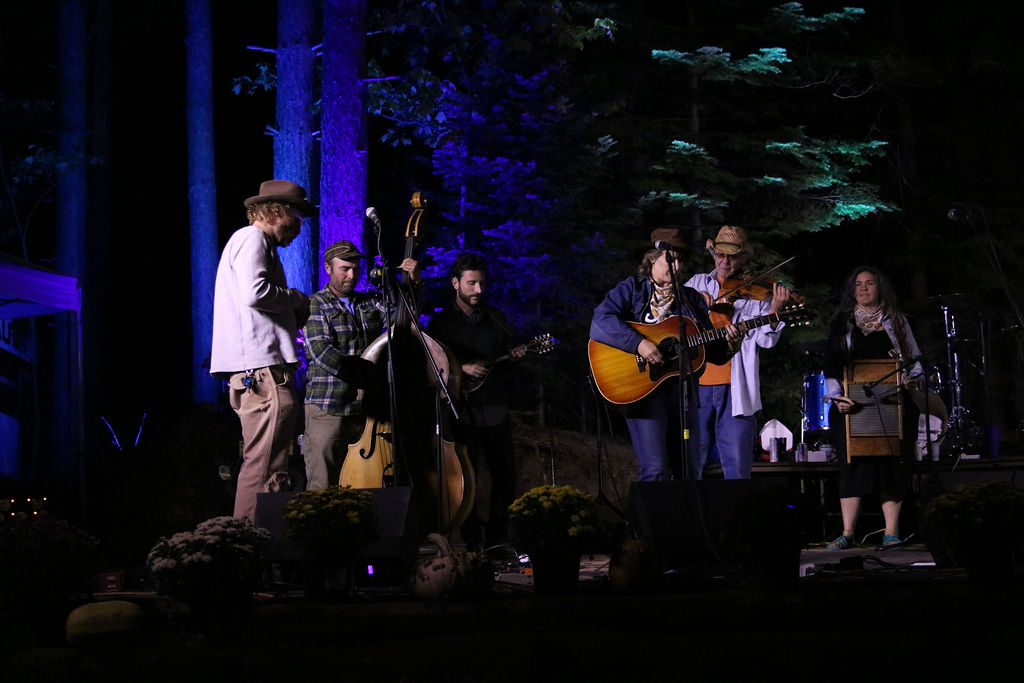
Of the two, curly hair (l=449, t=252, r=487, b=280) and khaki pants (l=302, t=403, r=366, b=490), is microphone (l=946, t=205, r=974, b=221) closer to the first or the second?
curly hair (l=449, t=252, r=487, b=280)

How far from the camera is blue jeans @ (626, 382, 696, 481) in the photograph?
692 centimetres

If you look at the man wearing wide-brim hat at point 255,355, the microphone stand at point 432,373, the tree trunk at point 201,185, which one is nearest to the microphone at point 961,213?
the microphone stand at point 432,373

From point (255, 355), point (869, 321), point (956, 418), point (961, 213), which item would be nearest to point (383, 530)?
point (255, 355)

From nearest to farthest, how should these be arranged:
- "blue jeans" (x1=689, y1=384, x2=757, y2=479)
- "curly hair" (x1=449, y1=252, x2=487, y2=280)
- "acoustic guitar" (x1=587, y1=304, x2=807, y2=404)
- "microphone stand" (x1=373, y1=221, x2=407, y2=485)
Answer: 1. "microphone stand" (x1=373, y1=221, x2=407, y2=485)
2. "acoustic guitar" (x1=587, y1=304, x2=807, y2=404)
3. "blue jeans" (x1=689, y1=384, x2=757, y2=479)
4. "curly hair" (x1=449, y1=252, x2=487, y2=280)

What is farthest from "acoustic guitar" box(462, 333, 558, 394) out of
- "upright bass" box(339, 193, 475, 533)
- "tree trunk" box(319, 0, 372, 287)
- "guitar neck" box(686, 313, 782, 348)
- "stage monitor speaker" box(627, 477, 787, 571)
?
"tree trunk" box(319, 0, 372, 287)

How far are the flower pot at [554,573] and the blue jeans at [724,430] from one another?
2.16 meters

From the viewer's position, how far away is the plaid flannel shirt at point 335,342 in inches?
267

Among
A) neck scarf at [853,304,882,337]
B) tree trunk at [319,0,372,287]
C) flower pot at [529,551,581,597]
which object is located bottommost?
flower pot at [529,551,581,597]

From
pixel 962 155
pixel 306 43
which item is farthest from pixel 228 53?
pixel 962 155

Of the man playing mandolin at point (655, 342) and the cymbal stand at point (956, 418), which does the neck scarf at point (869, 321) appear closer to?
the man playing mandolin at point (655, 342)

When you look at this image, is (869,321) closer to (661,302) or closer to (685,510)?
(661,302)

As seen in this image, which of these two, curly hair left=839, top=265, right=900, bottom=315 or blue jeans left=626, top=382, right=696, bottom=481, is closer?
blue jeans left=626, top=382, right=696, bottom=481

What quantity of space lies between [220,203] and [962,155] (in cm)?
1243

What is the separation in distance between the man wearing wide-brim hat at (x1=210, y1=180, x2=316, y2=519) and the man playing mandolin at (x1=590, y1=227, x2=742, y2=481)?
2182 millimetres
